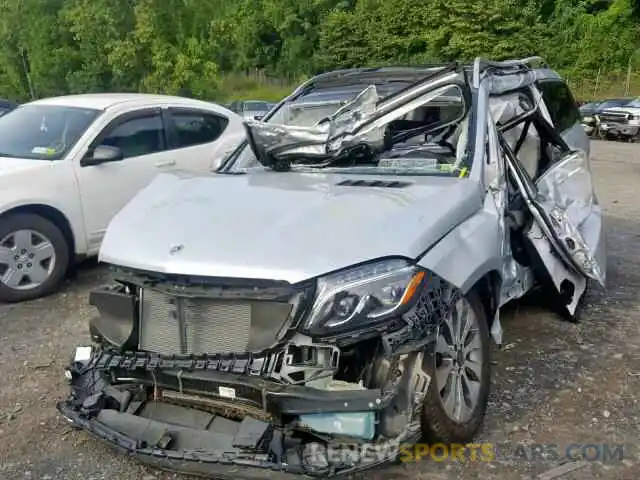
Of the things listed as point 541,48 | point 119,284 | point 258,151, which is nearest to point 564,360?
point 258,151

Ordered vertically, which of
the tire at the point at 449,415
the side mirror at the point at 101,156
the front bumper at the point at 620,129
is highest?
the side mirror at the point at 101,156

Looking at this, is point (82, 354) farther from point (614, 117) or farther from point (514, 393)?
point (614, 117)

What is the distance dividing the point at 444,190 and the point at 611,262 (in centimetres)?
388

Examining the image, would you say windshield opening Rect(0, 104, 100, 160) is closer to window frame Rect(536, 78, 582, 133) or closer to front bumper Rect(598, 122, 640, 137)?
window frame Rect(536, 78, 582, 133)

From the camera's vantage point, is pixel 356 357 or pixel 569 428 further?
pixel 569 428

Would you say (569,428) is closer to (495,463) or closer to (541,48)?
(495,463)

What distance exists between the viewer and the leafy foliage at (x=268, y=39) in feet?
85.4

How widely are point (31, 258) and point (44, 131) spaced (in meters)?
1.30

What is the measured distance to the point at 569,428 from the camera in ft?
12.3

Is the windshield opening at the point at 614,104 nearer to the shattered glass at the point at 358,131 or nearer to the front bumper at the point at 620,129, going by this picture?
the front bumper at the point at 620,129

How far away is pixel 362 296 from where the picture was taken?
3.01 metres

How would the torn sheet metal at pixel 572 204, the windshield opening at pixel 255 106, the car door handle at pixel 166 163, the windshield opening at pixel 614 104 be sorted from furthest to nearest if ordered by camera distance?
the windshield opening at pixel 255 106 → the windshield opening at pixel 614 104 → the car door handle at pixel 166 163 → the torn sheet metal at pixel 572 204

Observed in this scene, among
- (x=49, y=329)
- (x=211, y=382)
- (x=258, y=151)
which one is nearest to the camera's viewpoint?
(x=211, y=382)

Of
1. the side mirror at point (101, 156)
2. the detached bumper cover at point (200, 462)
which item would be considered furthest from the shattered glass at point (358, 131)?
the side mirror at point (101, 156)
